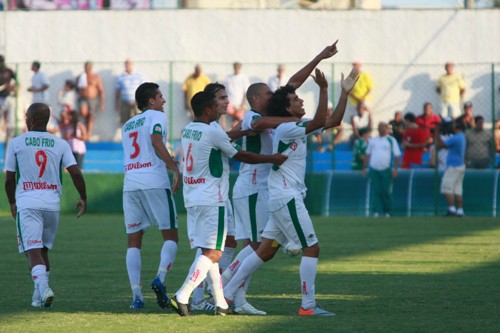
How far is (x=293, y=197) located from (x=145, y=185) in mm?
1544

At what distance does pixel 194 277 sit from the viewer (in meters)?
10.1

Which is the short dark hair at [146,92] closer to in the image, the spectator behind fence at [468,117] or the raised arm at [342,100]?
the raised arm at [342,100]

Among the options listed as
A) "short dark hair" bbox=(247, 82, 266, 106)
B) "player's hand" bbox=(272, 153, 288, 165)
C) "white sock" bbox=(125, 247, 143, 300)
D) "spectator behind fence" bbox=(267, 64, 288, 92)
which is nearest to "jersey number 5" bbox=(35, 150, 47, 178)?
"white sock" bbox=(125, 247, 143, 300)

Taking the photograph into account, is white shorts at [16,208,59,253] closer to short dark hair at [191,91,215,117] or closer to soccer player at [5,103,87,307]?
soccer player at [5,103,87,307]

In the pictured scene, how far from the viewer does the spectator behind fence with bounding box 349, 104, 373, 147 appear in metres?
28.6

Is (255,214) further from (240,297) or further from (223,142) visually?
(223,142)

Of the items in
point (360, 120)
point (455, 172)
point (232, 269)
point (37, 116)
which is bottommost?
point (455, 172)

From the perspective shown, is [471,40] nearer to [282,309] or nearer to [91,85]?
[91,85]

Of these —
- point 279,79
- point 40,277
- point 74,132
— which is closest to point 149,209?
point 40,277

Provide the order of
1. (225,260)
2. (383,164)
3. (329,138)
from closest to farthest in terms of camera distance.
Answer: (225,260) < (383,164) < (329,138)

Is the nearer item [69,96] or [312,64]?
[312,64]

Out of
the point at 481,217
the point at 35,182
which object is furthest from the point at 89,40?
the point at 35,182

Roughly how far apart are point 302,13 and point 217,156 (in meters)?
23.0

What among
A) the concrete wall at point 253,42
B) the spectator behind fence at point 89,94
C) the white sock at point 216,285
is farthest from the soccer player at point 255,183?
the spectator behind fence at point 89,94
